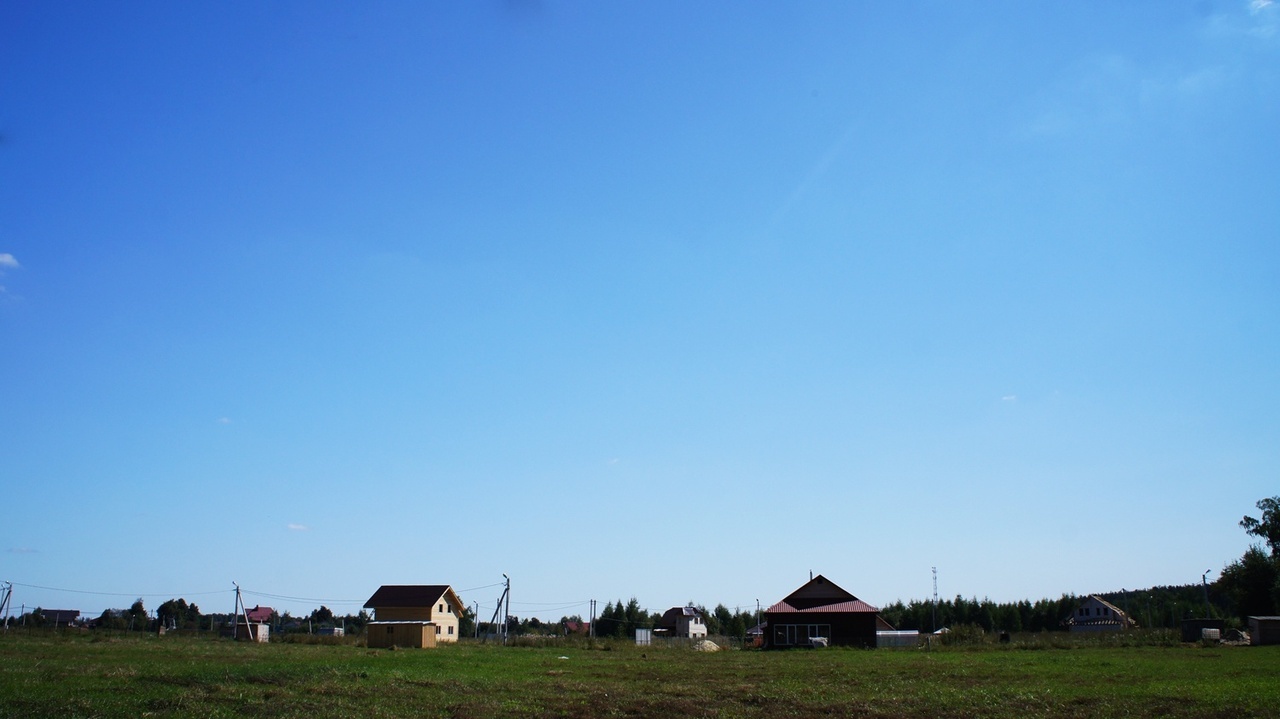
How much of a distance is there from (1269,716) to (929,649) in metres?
35.7

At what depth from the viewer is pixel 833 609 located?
6134 cm

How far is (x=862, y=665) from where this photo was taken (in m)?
33.7

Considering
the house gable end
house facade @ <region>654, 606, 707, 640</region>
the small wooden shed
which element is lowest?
house facade @ <region>654, 606, 707, 640</region>

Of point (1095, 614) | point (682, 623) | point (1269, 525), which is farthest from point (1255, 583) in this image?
point (682, 623)

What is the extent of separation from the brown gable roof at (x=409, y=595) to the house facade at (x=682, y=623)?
107 feet

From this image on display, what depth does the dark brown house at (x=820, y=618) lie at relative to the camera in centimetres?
6025

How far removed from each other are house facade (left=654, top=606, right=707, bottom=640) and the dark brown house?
115 ft

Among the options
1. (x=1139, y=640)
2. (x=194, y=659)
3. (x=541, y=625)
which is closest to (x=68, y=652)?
(x=194, y=659)

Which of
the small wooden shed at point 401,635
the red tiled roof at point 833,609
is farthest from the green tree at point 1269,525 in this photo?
the small wooden shed at point 401,635

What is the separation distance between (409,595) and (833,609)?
3902 cm

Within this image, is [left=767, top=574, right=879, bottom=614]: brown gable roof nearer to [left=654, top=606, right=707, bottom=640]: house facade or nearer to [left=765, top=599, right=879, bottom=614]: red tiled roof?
[left=765, top=599, right=879, bottom=614]: red tiled roof

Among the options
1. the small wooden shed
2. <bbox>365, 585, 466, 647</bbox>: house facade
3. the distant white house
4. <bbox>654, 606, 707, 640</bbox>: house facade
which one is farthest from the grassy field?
the distant white house

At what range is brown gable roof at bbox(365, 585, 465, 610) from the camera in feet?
245

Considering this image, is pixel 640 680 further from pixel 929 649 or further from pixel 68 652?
pixel 929 649
